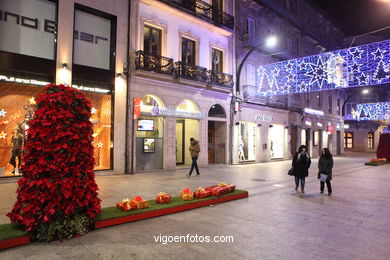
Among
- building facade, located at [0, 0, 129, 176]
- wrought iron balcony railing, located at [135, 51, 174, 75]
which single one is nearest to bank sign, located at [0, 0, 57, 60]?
building facade, located at [0, 0, 129, 176]

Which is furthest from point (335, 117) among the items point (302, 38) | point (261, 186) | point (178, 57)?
point (261, 186)

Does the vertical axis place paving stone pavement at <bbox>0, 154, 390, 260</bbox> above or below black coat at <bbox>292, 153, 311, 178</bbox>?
below

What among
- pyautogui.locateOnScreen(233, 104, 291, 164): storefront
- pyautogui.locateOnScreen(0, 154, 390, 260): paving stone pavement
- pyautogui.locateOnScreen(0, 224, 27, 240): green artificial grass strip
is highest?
pyautogui.locateOnScreen(233, 104, 291, 164): storefront

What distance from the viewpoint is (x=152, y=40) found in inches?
611

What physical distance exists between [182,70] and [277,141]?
12.7 m

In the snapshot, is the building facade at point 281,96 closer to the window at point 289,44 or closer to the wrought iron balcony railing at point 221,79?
the window at point 289,44

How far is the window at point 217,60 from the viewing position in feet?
62.6

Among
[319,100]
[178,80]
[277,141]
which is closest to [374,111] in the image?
[319,100]

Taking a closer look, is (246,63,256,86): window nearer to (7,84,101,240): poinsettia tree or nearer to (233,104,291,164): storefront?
(233,104,291,164): storefront

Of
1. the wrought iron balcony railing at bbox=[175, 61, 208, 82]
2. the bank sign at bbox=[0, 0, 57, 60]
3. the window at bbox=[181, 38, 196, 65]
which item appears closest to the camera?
the bank sign at bbox=[0, 0, 57, 60]

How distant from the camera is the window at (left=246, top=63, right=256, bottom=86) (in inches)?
842

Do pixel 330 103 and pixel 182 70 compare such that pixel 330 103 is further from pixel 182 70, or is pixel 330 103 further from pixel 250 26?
pixel 182 70

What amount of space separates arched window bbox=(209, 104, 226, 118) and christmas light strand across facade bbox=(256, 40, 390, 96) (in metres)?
3.85

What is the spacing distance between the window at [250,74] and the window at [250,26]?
258cm
